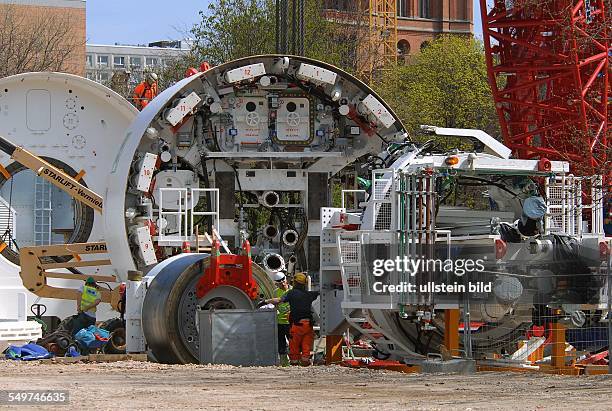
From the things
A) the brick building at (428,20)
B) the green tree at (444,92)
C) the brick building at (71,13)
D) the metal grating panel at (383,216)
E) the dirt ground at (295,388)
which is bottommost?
the dirt ground at (295,388)

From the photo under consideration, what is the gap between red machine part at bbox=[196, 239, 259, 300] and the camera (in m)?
18.1

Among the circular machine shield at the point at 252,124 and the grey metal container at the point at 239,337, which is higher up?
the circular machine shield at the point at 252,124

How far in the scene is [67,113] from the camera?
25672 mm

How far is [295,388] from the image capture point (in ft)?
45.8

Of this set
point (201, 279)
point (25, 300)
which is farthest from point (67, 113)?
point (201, 279)

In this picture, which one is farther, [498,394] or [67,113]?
[67,113]

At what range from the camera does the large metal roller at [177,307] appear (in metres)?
17.9

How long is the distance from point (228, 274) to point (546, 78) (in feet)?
64.5

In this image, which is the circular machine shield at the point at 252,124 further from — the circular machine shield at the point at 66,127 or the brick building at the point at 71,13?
the brick building at the point at 71,13

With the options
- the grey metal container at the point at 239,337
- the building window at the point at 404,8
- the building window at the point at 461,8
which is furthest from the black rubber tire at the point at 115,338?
the building window at the point at 461,8

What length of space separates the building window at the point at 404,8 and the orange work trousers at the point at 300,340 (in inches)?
3563

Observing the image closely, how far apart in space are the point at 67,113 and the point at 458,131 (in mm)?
8938

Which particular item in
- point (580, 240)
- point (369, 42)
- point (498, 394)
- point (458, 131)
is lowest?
point (498, 394)

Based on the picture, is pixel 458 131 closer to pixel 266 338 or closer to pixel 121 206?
pixel 266 338
